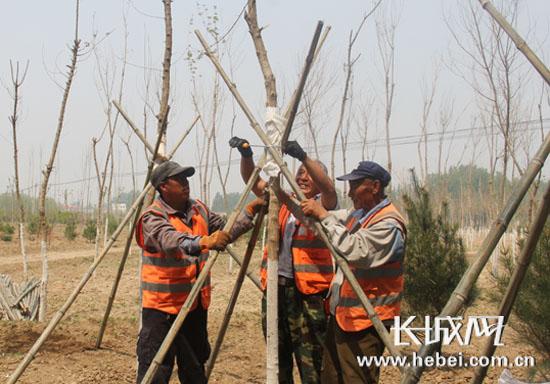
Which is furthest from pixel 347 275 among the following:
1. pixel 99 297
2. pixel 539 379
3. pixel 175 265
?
pixel 99 297

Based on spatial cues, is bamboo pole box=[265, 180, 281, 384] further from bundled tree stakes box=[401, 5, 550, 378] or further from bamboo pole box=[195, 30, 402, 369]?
bundled tree stakes box=[401, 5, 550, 378]

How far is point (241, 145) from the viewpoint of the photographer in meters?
3.23

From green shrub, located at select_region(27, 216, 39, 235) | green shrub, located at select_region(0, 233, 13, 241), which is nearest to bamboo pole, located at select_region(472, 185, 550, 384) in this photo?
green shrub, located at select_region(0, 233, 13, 241)

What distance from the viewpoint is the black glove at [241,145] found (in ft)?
10.6

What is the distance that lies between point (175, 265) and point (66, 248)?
17.0 m

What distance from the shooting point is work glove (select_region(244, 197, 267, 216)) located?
3.37 meters

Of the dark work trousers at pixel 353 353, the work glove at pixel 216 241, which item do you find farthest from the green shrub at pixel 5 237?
the dark work trousers at pixel 353 353

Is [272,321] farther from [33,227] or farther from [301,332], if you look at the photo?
[33,227]

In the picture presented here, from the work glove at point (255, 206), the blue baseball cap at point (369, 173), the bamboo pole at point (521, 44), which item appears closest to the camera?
the bamboo pole at point (521, 44)

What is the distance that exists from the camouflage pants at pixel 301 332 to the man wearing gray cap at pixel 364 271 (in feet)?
1.18

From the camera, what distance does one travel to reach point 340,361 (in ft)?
9.31

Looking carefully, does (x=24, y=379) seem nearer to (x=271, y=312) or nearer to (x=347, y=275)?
(x=271, y=312)

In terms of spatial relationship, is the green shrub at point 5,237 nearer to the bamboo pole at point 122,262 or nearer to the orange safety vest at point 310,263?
the bamboo pole at point 122,262

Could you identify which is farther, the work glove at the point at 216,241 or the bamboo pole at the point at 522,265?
the work glove at the point at 216,241
